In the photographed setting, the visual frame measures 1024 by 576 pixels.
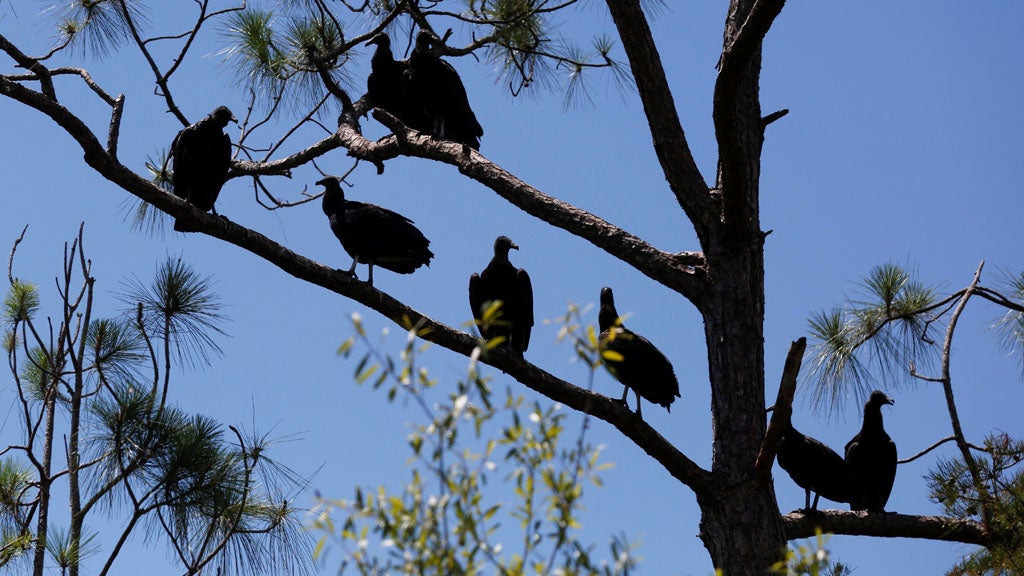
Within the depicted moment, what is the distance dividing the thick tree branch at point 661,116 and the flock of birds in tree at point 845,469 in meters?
2.04

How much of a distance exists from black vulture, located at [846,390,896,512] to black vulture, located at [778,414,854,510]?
79mm

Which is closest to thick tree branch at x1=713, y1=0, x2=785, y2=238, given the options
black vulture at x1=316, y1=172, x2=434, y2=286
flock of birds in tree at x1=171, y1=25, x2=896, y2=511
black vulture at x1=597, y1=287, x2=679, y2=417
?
flock of birds in tree at x1=171, y1=25, x2=896, y2=511

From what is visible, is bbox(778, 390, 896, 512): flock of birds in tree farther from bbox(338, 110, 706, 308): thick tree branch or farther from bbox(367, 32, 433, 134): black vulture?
bbox(367, 32, 433, 134): black vulture

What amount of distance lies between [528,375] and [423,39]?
3.23 meters

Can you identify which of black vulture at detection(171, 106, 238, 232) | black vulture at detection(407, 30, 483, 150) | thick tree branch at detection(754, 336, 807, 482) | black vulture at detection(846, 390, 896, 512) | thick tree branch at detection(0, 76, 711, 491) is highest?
black vulture at detection(407, 30, 483, 150)

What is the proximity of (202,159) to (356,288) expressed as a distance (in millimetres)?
1525

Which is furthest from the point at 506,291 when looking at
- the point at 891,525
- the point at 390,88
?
the point at 390,88

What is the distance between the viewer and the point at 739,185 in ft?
12.5

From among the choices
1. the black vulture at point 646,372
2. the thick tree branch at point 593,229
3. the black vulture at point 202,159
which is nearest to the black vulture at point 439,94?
the black vulture at point 202,159

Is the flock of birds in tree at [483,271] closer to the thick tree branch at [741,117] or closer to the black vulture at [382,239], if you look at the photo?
the black vulture at [382,239]

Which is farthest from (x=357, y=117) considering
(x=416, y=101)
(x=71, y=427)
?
(x=71, y=427)

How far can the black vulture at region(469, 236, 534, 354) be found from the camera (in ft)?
16.1

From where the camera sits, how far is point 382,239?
15.6 feet

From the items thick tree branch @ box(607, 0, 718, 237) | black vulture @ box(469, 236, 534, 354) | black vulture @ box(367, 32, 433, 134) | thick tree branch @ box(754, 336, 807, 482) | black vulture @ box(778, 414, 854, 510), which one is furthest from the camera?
black vulture @ box(367, 32, 433, 134)
